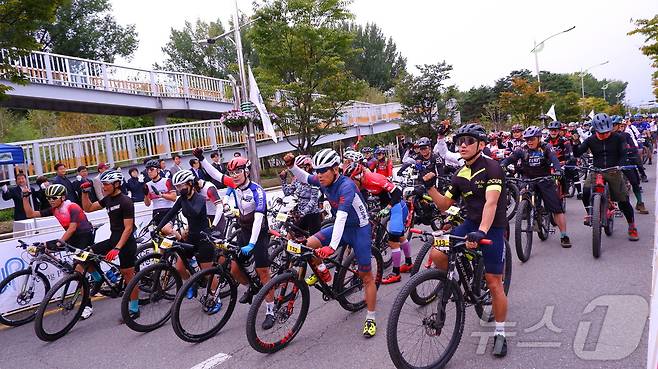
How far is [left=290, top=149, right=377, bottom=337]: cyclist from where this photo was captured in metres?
4.80

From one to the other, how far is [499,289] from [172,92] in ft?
64.1

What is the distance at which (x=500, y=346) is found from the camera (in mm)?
4098

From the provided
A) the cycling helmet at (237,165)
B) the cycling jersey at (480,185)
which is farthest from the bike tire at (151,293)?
the cycling jersey at (480,185)

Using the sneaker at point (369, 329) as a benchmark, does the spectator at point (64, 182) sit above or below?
above

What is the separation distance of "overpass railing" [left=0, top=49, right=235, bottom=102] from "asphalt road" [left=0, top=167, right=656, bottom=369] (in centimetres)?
1061

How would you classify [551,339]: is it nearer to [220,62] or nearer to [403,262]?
[403,262]

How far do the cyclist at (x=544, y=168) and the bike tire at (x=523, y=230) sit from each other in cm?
50

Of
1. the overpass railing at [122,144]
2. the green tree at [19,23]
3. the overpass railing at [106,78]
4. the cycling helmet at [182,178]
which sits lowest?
the cycling helmet at [182,178]

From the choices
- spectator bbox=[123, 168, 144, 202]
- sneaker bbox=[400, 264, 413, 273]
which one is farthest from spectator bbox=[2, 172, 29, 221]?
sneaker bbox=[400, 264, 413, 273]

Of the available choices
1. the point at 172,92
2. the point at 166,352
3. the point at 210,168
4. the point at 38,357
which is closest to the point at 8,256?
the point at 38,357

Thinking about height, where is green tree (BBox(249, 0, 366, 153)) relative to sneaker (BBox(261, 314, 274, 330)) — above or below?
above

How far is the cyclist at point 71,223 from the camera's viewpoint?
630 centimetres

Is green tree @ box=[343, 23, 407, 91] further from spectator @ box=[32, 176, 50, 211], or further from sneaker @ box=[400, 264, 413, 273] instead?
sneaker @ box=[400, 264, 413, 273]

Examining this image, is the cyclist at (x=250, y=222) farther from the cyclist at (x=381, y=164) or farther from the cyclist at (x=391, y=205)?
the cyclist at (x=381, y=164)
